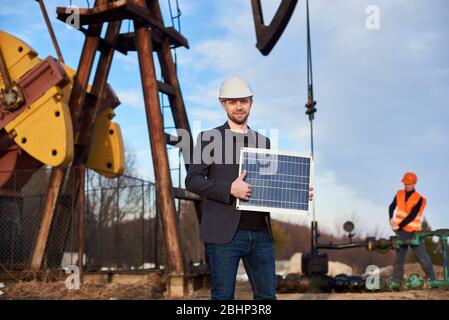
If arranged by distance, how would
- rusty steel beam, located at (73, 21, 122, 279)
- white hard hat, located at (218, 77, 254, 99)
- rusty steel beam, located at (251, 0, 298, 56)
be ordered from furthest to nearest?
rusty steel beam, located at (73, 21, 122, 279) → rusty steel beam, located at (251, 0, 298, 56) → white hard hat, located at (218, 77, 254, 99)

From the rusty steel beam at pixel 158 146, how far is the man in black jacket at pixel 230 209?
17.6 ft

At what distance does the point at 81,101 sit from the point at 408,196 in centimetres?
543

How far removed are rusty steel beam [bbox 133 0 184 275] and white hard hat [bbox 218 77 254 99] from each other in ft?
18.1

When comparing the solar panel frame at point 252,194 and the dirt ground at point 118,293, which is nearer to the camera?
the solar panel frame at point 252,194

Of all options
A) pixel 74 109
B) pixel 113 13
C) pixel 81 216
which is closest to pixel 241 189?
pixel 81 216

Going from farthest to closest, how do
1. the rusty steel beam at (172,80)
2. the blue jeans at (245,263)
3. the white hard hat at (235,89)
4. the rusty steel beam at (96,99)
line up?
the rusty steel beam at (172,80), the rusty steel beam at (96,99), the white hard hat at (235,89), the blue jeans at (245,263)

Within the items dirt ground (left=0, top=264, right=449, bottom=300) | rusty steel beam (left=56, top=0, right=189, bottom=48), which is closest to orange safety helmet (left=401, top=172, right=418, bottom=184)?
dirt ground (left=0, top=264, right=449, bottom=300)

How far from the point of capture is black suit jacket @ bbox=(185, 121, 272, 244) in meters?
3.22

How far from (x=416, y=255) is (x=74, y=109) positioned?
19.1ft

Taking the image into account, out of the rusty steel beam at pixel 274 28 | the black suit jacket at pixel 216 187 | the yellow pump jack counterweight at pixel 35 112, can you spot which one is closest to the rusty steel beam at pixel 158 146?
the yellow pump jack counterweight at pixel 35 112

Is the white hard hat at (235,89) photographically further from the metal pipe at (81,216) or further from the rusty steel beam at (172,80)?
the rusty steel beam at (172,80)

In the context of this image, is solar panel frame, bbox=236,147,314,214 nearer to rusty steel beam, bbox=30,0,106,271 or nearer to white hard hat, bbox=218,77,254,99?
white hard hat, bbox=218,77,254,99

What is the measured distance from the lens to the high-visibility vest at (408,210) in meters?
8.57
